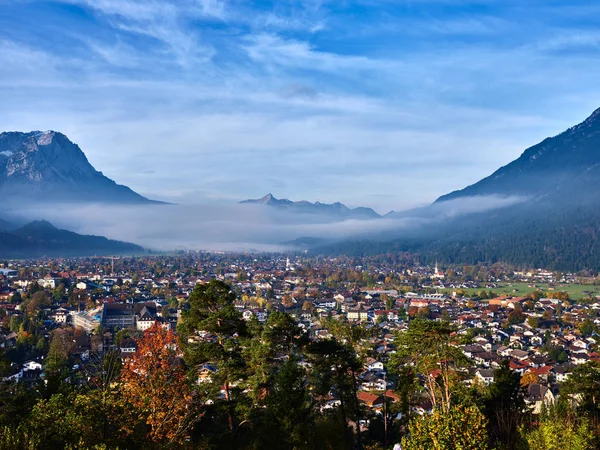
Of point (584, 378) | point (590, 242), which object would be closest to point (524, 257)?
point (590, 242)

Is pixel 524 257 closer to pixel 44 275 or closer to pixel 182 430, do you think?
pixel 44 275

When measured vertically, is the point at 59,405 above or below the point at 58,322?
above

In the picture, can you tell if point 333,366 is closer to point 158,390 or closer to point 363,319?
point 158,390

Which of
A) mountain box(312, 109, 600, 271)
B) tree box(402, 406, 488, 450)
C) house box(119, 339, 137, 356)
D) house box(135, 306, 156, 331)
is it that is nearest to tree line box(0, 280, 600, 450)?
tree box(402, 406, 488, 450)

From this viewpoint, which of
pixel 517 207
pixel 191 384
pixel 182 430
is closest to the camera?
pixel 182 430

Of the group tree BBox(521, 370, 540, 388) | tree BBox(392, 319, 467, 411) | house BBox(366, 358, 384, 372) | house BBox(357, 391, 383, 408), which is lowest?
house BBox(366, 358, 384, 372)

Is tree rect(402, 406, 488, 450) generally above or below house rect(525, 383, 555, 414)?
above

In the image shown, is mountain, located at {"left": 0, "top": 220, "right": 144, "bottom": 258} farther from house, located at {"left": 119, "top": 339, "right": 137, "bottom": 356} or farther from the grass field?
house, located at {"left": 119, "top": 339, "right": 137, "bottom": 356}

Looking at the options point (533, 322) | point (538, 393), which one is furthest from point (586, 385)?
point (533, 322)
